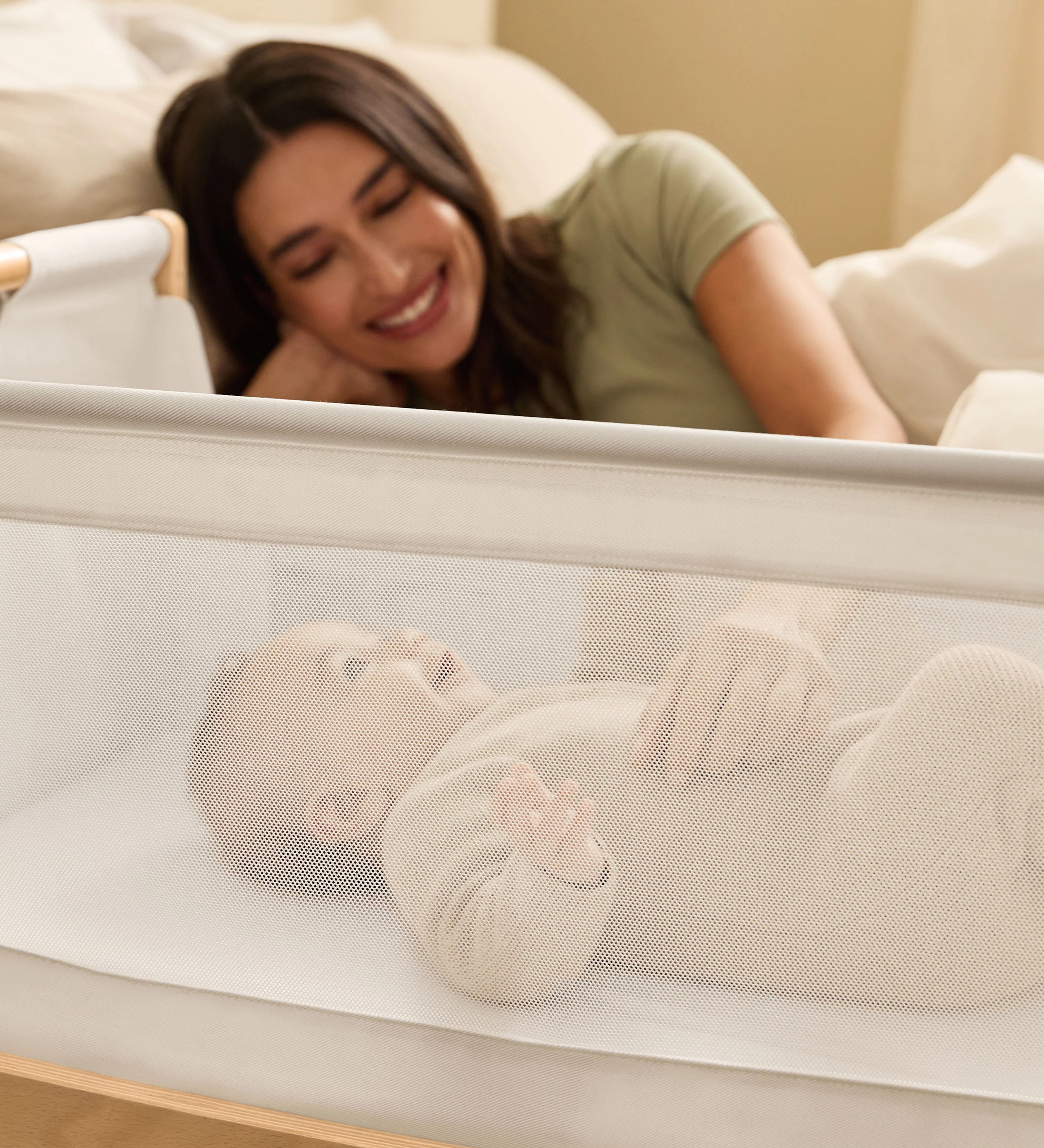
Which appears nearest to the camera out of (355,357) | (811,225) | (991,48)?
(355,357)

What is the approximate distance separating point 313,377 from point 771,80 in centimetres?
164

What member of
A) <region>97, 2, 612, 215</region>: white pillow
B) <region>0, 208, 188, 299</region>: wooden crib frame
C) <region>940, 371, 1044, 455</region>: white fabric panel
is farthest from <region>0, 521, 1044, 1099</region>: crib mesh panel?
<region>97, 2, 612, 215</region>: white pillow

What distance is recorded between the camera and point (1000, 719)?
41 centimetres

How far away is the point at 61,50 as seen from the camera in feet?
3.45

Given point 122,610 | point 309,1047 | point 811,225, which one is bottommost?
point 811,225

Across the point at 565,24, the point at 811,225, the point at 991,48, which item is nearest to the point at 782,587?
the point at 991,48

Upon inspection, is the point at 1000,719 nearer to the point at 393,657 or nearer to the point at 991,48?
the point at 393,657

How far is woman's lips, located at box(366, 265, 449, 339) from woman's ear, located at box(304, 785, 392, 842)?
2.37 ft

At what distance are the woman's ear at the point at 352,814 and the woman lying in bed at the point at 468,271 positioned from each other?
0.62 metres

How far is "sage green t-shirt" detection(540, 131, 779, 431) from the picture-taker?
1090 millimetres

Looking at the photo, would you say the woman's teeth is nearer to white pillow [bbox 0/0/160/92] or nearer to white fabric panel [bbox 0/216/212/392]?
white fabric panel [bbox 0/216/212/392]

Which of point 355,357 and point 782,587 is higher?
point 782,587

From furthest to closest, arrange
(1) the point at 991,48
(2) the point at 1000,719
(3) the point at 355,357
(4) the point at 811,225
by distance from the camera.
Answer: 1. (4) the point at 811,225
2. (1) the point at 991,48
3. (3) the point at 355,357
4. (2) the point at 1000,719

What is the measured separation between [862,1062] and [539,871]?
15 centimetres
